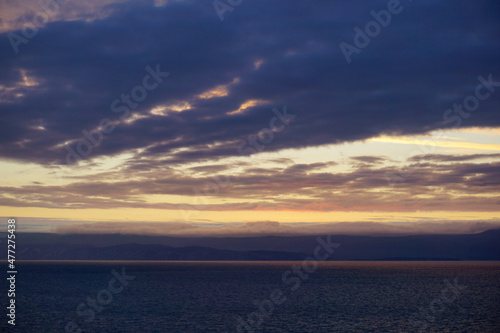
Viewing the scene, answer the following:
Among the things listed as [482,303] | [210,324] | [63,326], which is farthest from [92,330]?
[482,303]

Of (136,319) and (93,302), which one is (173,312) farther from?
(93,302)

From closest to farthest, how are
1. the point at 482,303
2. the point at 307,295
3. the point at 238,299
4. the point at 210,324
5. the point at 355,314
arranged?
the point at 210,324, the point at 355,314, the point at 482,303, the point at 238,299, the point at 307,295

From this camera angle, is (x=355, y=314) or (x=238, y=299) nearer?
(x=355, y=314)

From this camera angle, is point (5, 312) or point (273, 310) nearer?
point (5, 312)

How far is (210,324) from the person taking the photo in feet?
222

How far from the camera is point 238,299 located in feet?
338

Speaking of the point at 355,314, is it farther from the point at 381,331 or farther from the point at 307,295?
the point at 307,295

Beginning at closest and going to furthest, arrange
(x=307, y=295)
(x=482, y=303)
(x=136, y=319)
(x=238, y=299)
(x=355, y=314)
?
1. (x=136, y=319)
2. (x=355, y=314)
3. (x=482, y=303)
4. (x=238, y=299)
5. (x=307, y=295)

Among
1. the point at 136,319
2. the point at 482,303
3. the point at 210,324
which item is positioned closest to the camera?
the point at 210,324

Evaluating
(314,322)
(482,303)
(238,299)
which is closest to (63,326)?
(314,322)

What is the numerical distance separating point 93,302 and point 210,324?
42079 mm

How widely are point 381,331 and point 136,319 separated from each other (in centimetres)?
4028

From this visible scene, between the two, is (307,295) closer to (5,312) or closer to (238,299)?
(238,299)

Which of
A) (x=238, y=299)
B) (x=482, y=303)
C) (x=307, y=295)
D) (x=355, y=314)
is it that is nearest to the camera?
(x=355, y=314)
